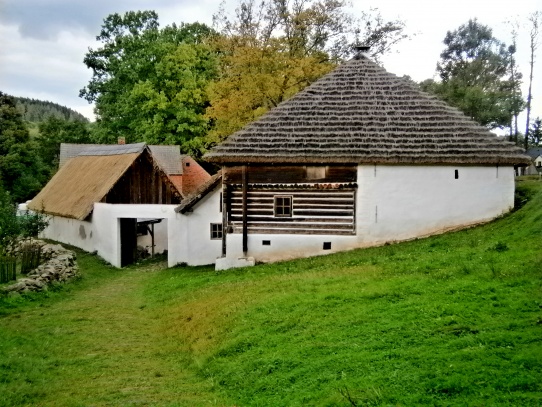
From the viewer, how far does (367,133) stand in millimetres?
17453

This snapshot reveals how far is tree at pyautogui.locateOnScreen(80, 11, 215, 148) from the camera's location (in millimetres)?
33344

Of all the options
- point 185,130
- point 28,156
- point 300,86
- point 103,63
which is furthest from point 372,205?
point 28,156

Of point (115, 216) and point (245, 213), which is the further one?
point (115, 216)

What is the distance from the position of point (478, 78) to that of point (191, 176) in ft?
72.2

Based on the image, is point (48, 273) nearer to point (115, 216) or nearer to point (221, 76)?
point (115, 216)

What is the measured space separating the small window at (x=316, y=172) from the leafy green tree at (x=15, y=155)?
1269 inches

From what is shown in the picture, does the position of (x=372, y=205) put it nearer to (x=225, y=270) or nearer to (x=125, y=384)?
(x=225, y=270)

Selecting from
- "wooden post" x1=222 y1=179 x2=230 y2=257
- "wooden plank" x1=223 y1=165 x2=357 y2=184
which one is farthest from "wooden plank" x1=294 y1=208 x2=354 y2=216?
"wooden post" x1=222 y1=179 x2=230 y2=257

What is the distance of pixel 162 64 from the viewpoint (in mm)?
33500

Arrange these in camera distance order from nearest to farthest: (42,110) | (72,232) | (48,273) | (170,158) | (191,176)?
(48,273), (72,232), (170,158), (191,176), (42,110)

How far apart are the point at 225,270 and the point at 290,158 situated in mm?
4305

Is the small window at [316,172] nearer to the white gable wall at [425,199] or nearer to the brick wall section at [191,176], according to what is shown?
the white gable wall at [425,199]

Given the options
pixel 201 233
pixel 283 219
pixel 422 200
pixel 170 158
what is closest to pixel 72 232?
pixel 170 158

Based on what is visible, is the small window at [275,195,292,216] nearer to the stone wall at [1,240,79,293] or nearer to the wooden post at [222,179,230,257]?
the wooden post at [222,179,230,257]
